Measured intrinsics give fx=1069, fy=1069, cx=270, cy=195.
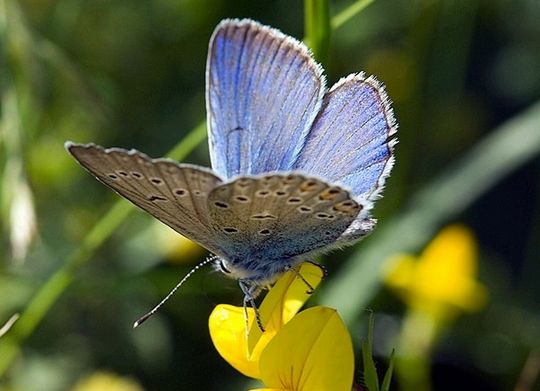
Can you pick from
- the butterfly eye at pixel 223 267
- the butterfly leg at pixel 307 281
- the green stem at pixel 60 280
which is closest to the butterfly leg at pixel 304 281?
the butterfly leg at pixel 307 281

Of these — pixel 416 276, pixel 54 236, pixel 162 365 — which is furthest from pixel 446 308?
pixel 54 236

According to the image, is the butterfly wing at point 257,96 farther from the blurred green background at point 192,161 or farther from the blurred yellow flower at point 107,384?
the blurred yellow flower at point 107,384

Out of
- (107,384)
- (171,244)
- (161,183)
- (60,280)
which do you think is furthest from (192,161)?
(161,183)

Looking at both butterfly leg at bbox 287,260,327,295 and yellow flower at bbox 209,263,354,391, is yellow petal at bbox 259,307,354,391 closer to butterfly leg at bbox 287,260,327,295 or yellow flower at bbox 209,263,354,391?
yellow flower at bbox 209,263,354,391

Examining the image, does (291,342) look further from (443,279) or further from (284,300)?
(443,279)

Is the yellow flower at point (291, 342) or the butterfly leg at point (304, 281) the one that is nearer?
the yellow flower at point (291, 342)

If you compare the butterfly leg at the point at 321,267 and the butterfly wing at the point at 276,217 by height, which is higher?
the butterfly wing at the point at 276,217

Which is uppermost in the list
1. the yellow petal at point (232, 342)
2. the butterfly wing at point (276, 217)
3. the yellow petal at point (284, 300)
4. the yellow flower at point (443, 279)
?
the butterfly wing at point (276, 217)

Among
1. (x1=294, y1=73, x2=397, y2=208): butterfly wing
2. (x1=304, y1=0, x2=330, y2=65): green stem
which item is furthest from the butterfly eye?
(x1=304, y1=0, x2=330, y2=65): green stem
